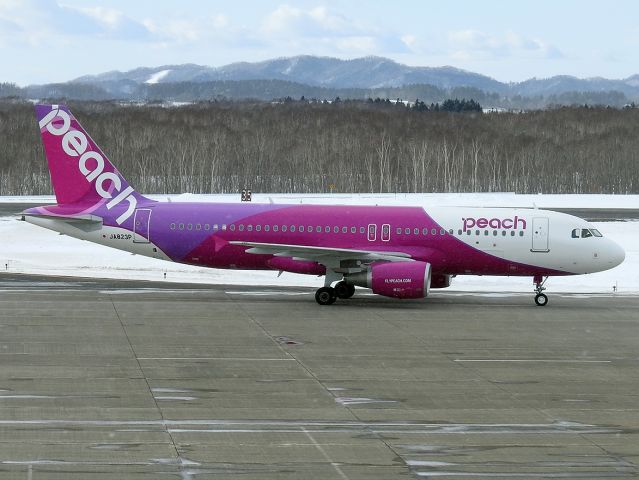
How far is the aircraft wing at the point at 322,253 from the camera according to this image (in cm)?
3500

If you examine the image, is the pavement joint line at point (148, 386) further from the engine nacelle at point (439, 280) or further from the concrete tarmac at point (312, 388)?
the engine nacelle at point (439, 280)

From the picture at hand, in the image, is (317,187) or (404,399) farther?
(317,187)

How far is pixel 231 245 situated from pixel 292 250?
2.37 m

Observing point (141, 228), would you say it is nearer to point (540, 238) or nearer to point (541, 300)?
point (540, 238)

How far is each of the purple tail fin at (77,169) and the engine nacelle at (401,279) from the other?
891 cm

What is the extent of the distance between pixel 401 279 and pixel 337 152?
97306 millimetres

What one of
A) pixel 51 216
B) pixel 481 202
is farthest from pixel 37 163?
pixel 51 216

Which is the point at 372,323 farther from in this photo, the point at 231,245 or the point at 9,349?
the point at 9,349

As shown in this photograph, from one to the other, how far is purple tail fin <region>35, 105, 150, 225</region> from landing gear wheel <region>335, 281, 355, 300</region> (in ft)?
24.3

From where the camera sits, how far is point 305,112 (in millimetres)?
155375

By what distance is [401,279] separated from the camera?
112ft

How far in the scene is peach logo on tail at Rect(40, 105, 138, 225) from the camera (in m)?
37.9

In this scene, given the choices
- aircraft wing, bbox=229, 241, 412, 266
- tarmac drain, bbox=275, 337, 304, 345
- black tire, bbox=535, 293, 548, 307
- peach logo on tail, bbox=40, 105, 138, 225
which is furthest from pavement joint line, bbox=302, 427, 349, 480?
peach logo on tail, bbox=40, 105, 138, 225

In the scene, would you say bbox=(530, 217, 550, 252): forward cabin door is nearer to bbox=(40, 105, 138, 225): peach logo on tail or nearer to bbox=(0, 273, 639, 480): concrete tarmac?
bbox=(0, 273, 639, 480): concrete tarmac
